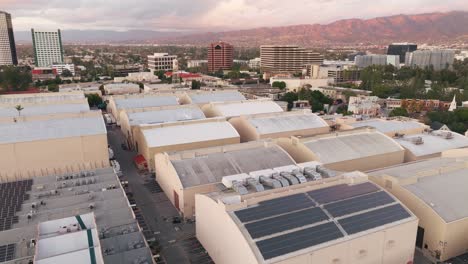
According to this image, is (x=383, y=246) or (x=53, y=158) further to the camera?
(x=53, y=158)

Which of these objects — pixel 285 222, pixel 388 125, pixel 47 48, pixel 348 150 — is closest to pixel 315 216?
pixel 285 222

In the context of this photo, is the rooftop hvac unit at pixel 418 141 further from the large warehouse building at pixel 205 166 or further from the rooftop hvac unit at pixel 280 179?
the rooftop hvac unit at pixel 280 179

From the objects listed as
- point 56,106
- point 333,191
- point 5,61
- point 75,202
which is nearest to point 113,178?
point 75,202

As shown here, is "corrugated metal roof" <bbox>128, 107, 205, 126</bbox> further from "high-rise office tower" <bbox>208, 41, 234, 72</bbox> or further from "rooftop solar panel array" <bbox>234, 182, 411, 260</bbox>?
"high-rise office tower" <bbox>208, 41, 234, 72</bbox>

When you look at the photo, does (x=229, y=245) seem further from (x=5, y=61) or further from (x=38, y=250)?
(x=5, y=61)

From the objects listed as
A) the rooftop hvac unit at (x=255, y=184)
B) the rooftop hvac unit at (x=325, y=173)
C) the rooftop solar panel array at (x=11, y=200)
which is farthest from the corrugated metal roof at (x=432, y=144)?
the rooftop solar panel array at (x=11, y=200)
